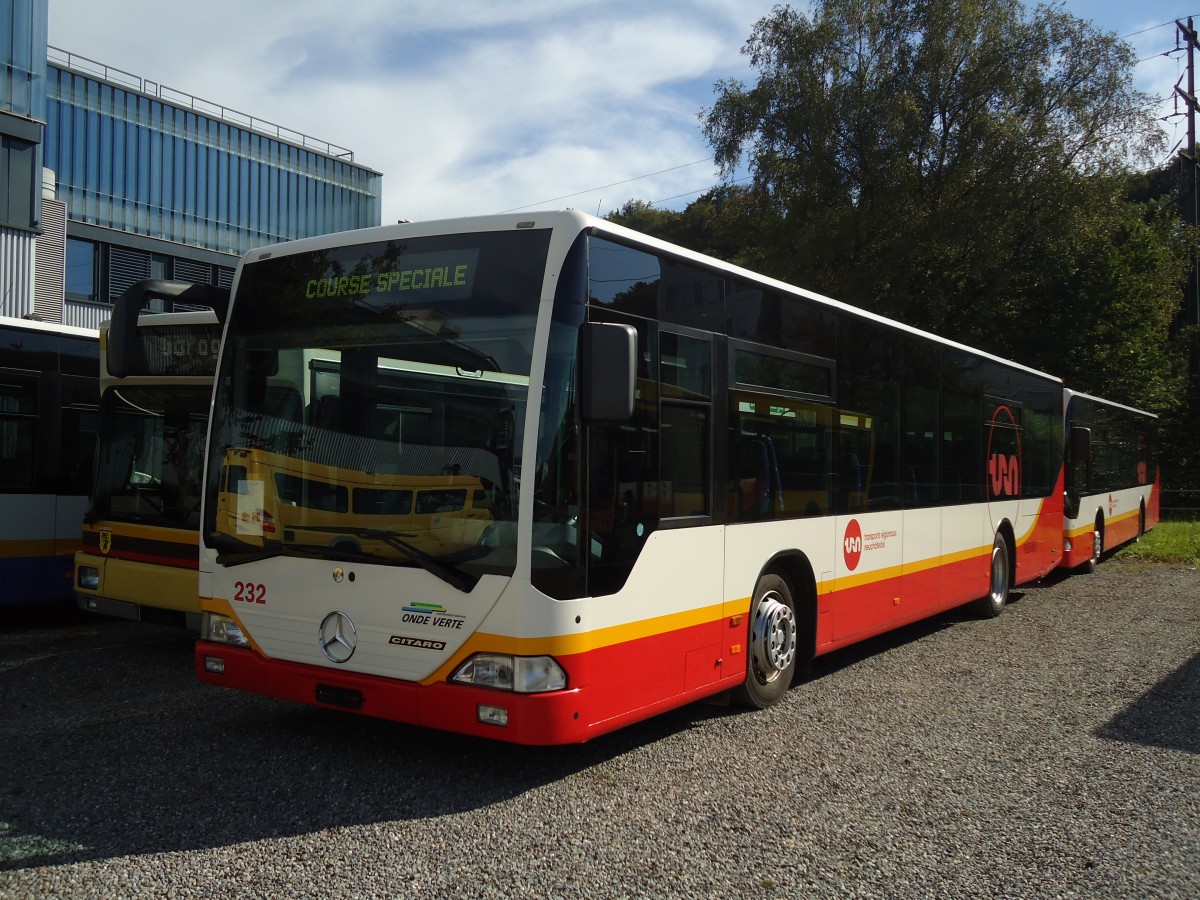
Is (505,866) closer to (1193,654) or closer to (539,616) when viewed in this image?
(539,616)

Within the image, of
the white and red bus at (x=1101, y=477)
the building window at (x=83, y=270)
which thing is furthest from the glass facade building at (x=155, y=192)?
the white and red bus at (x=1101, y=477)

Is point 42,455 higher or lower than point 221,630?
higher

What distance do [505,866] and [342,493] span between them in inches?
84.4

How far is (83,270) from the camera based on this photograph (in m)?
37.4

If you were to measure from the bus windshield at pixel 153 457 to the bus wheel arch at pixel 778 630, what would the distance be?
459 cm

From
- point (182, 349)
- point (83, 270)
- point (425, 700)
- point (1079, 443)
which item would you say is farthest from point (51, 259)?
point (425, 700)

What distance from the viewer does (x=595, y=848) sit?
4.55 metres

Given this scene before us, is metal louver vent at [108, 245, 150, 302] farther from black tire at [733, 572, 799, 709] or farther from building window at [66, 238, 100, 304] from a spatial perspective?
black tire at [733, 572, 799, 709]

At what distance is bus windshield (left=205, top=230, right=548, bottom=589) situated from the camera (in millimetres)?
5180

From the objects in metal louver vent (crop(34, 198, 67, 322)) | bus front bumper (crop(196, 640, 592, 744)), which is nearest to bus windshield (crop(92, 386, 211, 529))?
bus front bumper (crop(196, 640, 592, 744))

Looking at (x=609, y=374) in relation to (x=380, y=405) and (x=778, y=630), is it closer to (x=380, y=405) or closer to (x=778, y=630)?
(x=380, y=405)

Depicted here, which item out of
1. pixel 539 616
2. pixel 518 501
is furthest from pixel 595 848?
pixel 518 501

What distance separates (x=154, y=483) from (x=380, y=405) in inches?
165

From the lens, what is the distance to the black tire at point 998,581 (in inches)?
458
